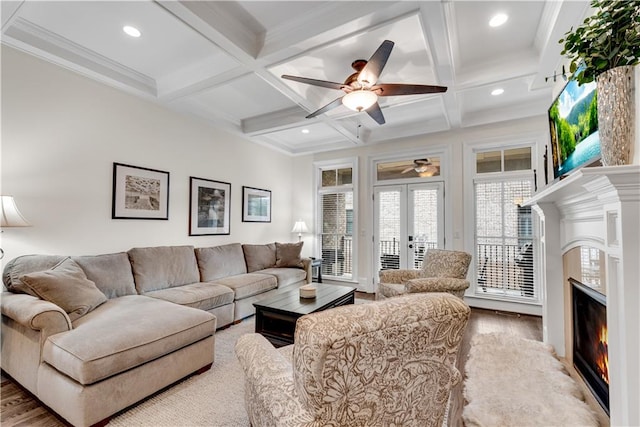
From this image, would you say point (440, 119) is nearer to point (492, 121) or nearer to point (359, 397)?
point (492, 121)

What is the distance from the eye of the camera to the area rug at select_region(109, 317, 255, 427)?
1.75m

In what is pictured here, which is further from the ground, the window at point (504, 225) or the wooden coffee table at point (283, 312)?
the window at point (504, 225)

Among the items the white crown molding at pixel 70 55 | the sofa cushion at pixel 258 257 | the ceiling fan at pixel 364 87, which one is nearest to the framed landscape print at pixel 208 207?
the sofa cushion at pixel 258 257

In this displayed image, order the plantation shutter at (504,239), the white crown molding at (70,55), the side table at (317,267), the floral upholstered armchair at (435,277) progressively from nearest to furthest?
the white crown molding at (70,55) → the floral upholstered armchair at (435,277) → the plantation shutter at (504,239) → the side table at (317,267)

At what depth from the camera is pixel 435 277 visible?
11.3 ft

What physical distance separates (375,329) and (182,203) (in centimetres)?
369

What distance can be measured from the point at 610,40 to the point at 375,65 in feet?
4.19

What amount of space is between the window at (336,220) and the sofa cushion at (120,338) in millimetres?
3405

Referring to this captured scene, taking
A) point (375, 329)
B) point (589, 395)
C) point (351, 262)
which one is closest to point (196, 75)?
point (375, 329)

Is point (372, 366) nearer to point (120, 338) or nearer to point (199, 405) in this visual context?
point (199, 405)

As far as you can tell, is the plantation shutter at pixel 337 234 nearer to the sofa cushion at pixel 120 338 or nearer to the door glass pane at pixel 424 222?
the door glass pane at pixel 424 222

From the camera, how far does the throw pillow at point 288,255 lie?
471 centimetres

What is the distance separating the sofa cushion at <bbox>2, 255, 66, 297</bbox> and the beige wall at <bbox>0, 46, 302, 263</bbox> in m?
0.21

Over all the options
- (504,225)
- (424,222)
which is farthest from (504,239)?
(424,222)
